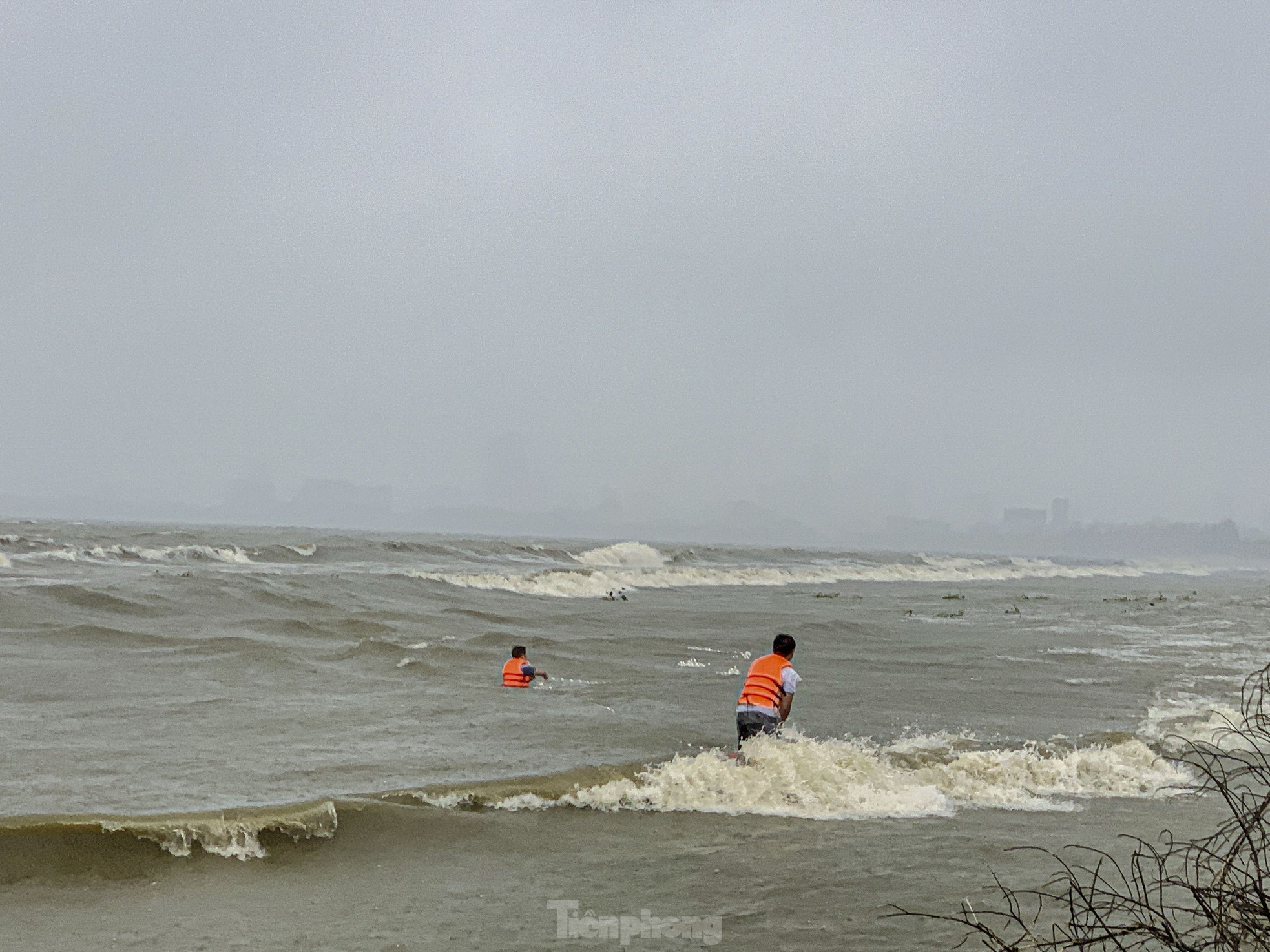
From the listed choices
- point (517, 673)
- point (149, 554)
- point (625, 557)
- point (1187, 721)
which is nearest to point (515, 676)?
point (517, 673)

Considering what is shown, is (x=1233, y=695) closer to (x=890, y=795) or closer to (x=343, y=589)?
(x=890, y=795)

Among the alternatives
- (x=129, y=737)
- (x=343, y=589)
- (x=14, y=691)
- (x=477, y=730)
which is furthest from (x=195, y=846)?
(x=343, y=589)

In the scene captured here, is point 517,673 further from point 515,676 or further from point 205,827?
point 205,827

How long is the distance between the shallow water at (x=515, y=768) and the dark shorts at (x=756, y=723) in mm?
294

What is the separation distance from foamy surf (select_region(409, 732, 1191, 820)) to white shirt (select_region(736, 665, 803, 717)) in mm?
292

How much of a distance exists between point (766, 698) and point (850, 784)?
1.20 meters

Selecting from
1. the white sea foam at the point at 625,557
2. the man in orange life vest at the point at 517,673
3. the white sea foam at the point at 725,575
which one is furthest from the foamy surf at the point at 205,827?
the white sea foam at the point at 625,557

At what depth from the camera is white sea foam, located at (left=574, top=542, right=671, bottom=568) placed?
5853 cm

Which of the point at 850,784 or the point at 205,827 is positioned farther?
the point at 850,784

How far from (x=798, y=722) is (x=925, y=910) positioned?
667 cm

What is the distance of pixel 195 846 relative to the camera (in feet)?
25.1

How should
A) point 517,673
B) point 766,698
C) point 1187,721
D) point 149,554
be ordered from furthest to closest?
point 149,554
point 517,673
point 1187,721
point 766,698

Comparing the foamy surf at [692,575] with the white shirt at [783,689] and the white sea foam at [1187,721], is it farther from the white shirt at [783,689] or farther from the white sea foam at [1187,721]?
the white shirt at [783,689]

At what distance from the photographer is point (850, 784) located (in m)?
9.80
